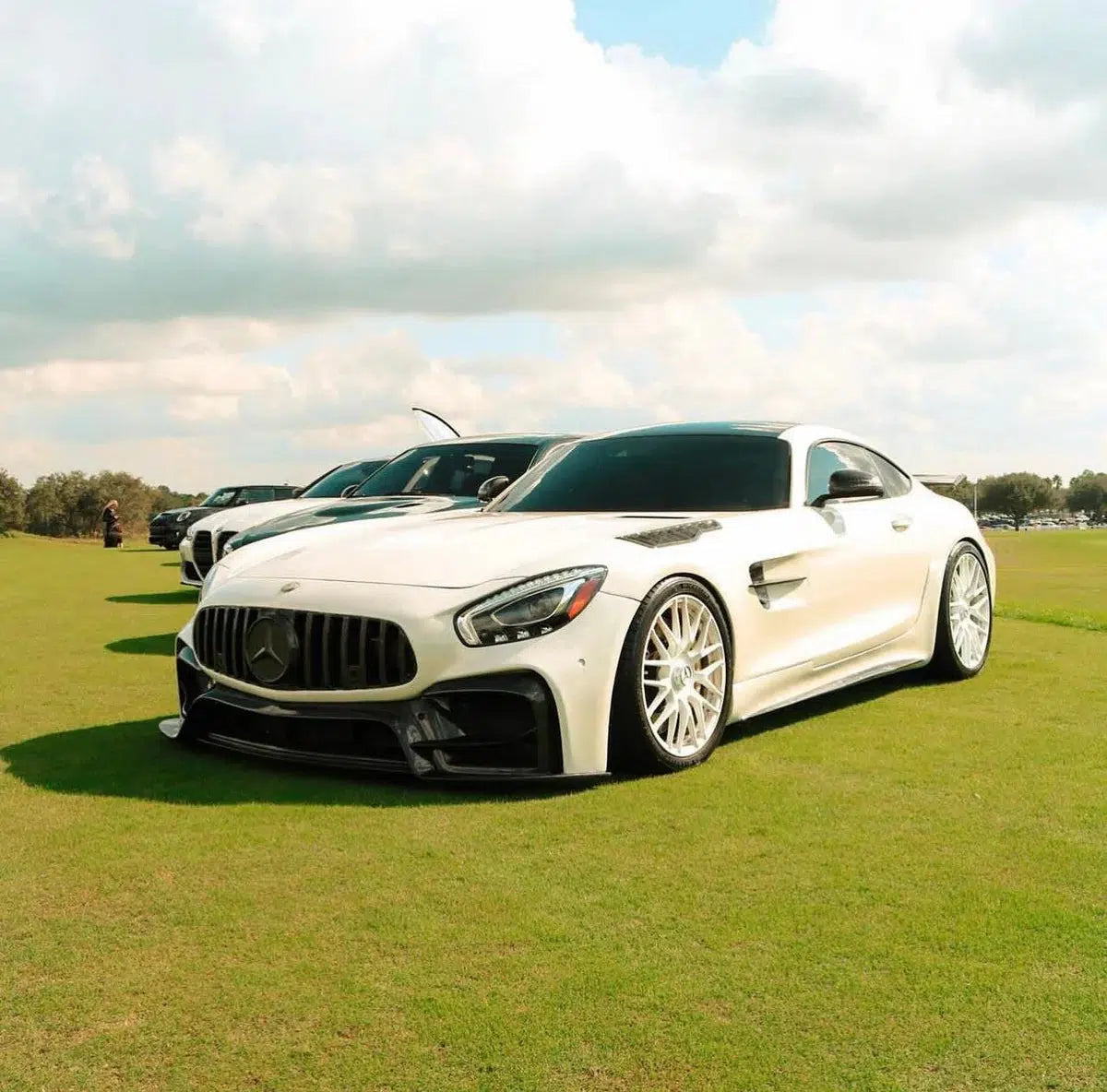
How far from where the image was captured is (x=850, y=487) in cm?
669

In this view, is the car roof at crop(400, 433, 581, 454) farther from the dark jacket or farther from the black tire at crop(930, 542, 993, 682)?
the dark jacket

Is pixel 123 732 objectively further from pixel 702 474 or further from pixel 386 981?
pixel 386 981

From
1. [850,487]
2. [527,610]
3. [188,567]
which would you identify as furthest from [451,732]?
[188,567]

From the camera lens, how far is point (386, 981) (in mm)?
3166

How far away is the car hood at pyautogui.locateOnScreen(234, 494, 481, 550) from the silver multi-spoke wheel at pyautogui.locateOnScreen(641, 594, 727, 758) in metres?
4.80

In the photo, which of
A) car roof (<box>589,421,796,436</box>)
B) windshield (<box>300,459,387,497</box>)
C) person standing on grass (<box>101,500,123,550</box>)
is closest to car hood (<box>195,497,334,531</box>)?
windshield (<box>300,459,387,497</box>)

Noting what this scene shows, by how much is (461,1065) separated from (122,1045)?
0.75m

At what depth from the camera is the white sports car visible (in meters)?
5.10

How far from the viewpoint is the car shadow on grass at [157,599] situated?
15.4m

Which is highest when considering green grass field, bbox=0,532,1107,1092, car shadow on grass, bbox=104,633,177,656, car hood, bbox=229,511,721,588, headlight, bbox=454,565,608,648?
car hood, bbox=229,511,721,588

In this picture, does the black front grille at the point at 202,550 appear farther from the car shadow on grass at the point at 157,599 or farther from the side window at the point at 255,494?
the side window at the point at 255,494

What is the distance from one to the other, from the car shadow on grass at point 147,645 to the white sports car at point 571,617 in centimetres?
356

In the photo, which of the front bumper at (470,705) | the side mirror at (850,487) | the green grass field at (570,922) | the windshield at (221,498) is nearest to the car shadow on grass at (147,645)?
the green grass field at (570,922)

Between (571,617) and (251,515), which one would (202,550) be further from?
(571,617)
